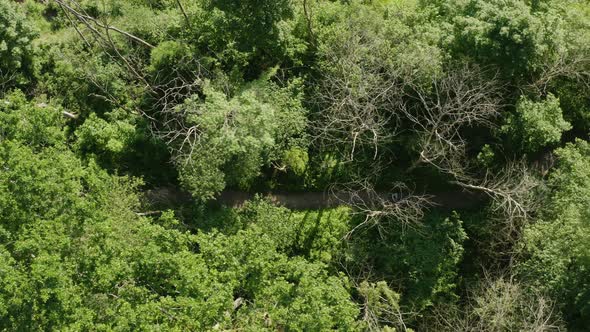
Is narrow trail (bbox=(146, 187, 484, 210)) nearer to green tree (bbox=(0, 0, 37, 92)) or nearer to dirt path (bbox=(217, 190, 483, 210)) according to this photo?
dirt path (bbox=(217, 190, 483, 210))

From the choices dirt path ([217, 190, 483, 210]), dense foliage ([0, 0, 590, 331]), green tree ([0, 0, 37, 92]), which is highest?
green tree ([0, 0, 37, 92])

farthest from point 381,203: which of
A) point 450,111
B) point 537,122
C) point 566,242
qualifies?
point 566,242

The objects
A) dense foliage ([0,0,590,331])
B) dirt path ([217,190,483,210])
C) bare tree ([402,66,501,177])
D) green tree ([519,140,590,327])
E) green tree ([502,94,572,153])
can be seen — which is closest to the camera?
dense foliage ([0,0,590,331])

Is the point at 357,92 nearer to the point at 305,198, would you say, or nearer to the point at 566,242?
the point at 305,198

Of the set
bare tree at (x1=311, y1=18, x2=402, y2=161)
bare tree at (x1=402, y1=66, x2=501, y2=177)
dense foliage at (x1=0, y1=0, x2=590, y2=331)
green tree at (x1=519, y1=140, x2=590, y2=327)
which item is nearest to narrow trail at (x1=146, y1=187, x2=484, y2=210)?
dense foliage at (x1=0, y1=0, x2=590, y2=331)

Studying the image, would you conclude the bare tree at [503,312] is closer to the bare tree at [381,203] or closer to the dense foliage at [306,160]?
the dense foliage at [306,160]

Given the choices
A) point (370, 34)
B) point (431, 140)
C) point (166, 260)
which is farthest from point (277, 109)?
point (166, 260)

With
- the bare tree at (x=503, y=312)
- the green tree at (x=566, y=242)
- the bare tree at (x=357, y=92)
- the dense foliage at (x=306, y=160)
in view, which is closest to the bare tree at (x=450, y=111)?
the dense foliage at (x=306, y=160)
